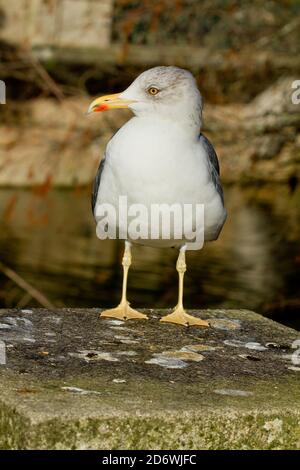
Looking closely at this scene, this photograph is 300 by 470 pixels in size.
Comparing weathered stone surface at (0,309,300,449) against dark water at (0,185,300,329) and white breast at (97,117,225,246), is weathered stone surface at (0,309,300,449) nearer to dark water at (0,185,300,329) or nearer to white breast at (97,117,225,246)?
white breast at (97,117,225,246)

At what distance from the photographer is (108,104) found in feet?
15.9

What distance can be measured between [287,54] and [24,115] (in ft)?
26.4

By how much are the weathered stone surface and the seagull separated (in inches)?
13.2

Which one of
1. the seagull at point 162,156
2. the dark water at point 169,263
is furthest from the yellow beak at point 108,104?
the dark water at point 169,263

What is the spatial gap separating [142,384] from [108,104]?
138 cm

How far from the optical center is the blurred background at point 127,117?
8453 millimetres

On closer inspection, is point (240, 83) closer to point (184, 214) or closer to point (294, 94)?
point (294, 94)

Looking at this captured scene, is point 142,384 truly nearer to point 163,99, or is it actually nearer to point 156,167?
point 156,167

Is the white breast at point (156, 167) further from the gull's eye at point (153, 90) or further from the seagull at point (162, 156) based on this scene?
the gull's eye at point (153, 90)

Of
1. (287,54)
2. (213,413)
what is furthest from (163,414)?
(287,54)

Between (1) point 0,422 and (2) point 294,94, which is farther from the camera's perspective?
(2) point 294,94

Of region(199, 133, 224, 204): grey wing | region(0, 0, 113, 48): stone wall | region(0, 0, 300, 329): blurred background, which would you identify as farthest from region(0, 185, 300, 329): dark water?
region(199, 133, 224, 204): grey wing

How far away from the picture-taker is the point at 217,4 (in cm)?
912

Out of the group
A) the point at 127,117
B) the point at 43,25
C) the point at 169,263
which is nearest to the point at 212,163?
the point at 127,117
